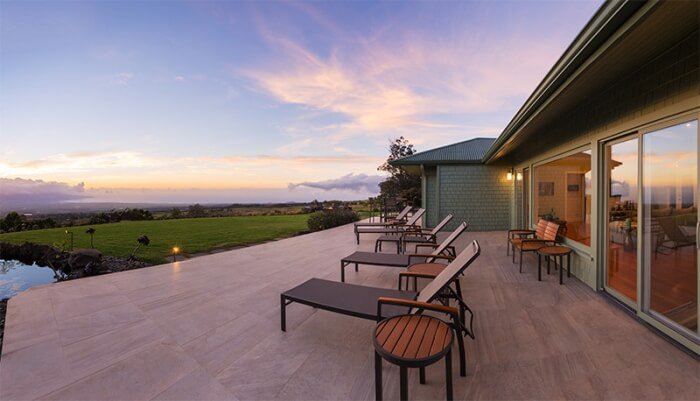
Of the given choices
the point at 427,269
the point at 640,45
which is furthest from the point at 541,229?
the point at 640,45

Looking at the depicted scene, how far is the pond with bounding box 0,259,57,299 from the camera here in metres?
4.73

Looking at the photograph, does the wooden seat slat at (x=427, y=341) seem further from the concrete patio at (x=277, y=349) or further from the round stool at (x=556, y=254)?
the round stool at (x=556, y=254)

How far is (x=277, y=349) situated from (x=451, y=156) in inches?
404

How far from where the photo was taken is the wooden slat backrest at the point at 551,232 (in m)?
5.27

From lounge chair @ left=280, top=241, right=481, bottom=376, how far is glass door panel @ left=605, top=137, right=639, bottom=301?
2345mm

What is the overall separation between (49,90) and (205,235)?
5.71 m

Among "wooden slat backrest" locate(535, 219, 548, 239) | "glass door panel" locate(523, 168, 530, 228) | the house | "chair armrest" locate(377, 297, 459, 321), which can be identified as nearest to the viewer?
"chair armrest" locate(377, 297, 459, 321)

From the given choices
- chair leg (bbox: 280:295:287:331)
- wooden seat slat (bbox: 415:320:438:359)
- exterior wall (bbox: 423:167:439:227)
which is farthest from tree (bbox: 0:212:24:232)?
exterior wall (bbox: 423:167:439:227)

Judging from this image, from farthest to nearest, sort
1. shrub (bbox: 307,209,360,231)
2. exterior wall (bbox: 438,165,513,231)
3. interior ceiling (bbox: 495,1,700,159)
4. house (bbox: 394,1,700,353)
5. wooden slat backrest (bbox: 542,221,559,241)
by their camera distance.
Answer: shrub (bbox: 307,209,360,231)
exterior wall (bbox: 438,165,513,231)
wooden slat backrest (bbox: 542,221,559,241)
house (bbox: 394,1,700,353)
interior ceiling (bbox: 495,1,700,159)

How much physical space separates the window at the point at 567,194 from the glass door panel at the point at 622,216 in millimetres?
514

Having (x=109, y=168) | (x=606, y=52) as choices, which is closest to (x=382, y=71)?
(x=606, y=52)

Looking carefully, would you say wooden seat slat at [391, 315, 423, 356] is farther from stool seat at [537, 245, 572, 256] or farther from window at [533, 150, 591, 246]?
window at [533, 150, 591, 246]

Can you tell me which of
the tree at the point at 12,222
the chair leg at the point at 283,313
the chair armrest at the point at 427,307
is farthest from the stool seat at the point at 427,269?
the tree at the point at 12,222

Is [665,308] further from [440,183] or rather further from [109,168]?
[109,168]
